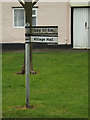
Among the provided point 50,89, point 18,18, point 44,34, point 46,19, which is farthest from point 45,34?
point 18,18

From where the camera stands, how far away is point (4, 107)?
30.6 ft

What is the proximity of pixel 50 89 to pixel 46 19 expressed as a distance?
49.9ft

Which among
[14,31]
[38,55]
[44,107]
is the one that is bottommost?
[44,107]

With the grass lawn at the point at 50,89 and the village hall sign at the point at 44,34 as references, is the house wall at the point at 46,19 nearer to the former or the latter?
the grass lawn at the point at 50,89

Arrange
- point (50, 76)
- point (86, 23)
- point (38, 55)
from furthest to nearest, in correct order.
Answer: point (86, 23)
point (38, 55)
point (50, 76)

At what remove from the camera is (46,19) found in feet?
86.3

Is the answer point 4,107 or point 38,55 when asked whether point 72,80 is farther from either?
point 38,55

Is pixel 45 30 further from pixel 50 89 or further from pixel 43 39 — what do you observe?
pixel 50 89

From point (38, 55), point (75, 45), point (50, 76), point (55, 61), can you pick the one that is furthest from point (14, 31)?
point (50, 76)

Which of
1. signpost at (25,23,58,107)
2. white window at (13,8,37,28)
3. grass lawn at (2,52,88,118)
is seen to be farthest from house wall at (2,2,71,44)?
signpost at (25,23,58,107)

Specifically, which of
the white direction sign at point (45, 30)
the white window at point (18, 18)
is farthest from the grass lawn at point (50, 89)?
the white window at point (18, 18)

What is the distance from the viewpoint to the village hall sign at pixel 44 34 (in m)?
8.81

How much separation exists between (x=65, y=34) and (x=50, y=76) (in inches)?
483

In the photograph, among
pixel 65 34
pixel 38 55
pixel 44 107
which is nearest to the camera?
pixel 44 107
